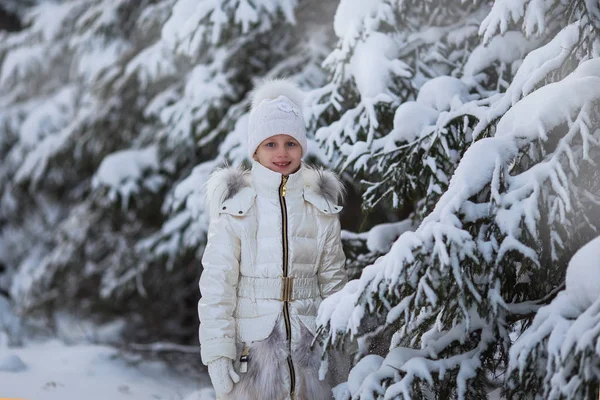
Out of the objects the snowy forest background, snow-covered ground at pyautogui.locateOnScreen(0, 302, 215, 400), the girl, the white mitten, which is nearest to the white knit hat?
the girl

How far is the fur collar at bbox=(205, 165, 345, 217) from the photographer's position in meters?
2.97

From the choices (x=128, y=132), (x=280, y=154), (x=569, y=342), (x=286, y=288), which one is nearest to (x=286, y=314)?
(x=286, y=288)

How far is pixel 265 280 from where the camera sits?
286 centimetres

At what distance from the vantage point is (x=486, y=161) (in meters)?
2.36

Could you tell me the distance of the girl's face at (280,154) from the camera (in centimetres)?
299

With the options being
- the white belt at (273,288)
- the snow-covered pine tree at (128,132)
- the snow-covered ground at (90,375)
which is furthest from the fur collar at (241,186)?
the snow-covered ground at (90,375)

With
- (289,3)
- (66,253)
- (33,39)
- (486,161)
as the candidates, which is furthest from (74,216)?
(486,161)

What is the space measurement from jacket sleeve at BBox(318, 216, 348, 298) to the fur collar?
116mm

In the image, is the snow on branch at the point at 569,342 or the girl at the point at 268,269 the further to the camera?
the girl at the point at 268,269

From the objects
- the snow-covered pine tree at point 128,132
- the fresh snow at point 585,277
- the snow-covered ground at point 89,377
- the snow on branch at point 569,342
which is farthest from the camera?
the snow-covered pine tree at point 128,132

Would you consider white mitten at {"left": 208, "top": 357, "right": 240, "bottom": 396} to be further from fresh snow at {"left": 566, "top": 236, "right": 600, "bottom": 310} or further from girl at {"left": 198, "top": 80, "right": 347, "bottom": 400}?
fresh snow at {"left": 566, "top": 236, "right": 600, "bottom": 310}

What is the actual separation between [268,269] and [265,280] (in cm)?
5

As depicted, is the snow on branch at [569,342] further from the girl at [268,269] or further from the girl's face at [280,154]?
the girl's face at [280,154]

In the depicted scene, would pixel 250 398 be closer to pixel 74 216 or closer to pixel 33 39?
pixel 74 216
